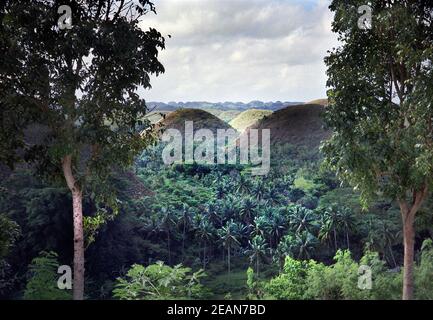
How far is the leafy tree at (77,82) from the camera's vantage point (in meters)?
12.4


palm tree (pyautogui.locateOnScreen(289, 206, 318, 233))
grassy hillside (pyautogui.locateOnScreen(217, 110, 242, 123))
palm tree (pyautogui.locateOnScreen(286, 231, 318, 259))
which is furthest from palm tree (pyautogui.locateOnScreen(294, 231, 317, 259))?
grassy hillside (pyautogui.locateOnScreen(217, 110, 242, 123))

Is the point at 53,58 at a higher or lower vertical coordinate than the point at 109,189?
higher

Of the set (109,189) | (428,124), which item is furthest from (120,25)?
(428,124)

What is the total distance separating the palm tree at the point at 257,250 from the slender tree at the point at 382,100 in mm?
33106

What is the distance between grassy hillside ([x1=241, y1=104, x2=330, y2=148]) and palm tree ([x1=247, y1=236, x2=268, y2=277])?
68.3 feet

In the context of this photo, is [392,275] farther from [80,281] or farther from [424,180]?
[80,281]

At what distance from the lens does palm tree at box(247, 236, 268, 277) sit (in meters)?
46.7

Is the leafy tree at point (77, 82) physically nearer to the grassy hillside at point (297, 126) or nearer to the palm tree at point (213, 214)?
the palm tree at point (213, 214)

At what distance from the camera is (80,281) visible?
45.7 ft

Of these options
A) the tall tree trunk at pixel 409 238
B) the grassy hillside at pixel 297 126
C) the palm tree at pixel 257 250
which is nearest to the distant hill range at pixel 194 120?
the grassy hillside at pixel 297 126

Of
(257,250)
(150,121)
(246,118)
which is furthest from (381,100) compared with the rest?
(246,118)

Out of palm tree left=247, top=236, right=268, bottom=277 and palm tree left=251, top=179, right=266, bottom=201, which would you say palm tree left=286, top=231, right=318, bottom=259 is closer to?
palm tree left=247, top=236, right=268, bottom=277

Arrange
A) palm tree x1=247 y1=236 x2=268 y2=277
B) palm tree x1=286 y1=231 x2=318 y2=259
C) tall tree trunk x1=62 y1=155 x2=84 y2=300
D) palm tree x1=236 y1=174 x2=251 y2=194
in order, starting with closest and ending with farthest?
1. tall tree trunk x1=62 y1=155 x2=84 y2=300
2. palm tree x1=286 y1=231 x2=318 y2=259
3. palm tree x1=247 y1=236 x2=268 y2=277
4. palm tree x1=236 y1=174 x2=251 y2=194
